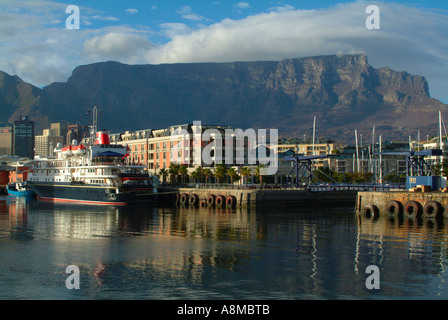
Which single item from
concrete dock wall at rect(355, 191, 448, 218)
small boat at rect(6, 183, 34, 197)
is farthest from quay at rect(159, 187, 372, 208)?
small boat at rect(6, 183, 34, 197)

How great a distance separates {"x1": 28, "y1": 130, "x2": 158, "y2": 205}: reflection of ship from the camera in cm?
9388

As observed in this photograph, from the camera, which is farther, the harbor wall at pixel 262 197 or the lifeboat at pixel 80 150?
the lifeboat at pixel 80 150

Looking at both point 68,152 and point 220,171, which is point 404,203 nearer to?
point 220,171

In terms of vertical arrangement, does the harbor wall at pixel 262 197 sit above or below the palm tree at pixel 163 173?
below

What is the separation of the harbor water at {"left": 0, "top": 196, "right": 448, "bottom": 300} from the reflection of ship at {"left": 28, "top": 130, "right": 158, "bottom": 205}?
102 ft

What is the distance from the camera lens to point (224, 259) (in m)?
37.4

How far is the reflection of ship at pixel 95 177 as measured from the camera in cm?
9388

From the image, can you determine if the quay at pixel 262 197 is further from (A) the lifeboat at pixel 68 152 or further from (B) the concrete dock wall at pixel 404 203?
(A) the lifeboat at pixel 68 152

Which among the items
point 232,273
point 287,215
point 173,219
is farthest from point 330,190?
point 232,273

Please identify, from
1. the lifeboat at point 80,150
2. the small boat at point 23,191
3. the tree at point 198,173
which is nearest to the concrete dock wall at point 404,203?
the tree at point 198,173

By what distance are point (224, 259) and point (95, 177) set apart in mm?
68311

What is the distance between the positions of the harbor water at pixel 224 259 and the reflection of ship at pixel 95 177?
31.0m
